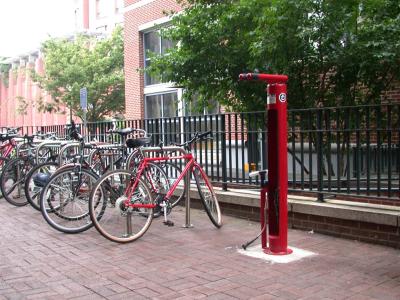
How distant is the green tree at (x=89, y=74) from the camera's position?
24203 millimetres

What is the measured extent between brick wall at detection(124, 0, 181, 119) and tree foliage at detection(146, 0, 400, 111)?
9678mm

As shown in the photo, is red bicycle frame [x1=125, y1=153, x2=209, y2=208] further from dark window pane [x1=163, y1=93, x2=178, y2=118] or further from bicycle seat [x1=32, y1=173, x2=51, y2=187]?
dark window pane [x1=163, y1=93, x2=178, y2=118]

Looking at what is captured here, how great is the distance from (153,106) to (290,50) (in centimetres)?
1172

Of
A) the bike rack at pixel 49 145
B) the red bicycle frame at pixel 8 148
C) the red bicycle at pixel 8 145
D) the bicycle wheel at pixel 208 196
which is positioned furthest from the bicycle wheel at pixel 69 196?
the red bicycle frame at pixel 8 148

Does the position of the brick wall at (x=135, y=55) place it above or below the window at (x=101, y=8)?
below

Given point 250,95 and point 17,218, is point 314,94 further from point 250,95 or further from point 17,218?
point 17,218

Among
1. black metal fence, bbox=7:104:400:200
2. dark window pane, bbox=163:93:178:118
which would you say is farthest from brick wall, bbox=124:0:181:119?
black metal fence, bbox=7:104:400:200

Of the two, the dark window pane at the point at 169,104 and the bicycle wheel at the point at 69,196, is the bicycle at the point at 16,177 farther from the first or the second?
the dark window pane at the point at 169,104

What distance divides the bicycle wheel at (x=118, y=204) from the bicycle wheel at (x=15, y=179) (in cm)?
303

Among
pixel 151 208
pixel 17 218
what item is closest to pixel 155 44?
pixel 17 218

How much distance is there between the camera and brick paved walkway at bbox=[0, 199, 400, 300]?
4.26 meters

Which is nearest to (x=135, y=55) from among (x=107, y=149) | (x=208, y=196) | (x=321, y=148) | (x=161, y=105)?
(x=161, y=105)

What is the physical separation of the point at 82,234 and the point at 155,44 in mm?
12722

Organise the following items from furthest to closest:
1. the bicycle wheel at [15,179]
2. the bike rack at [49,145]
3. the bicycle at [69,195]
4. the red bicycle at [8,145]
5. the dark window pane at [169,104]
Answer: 1. the dark window pane at [169,104]
2. the red bicycle at [8,145]
3. the bicycle wheel at [15,179]
4. the bike rack at [49,145]
5. the bicycle at [69,195]
